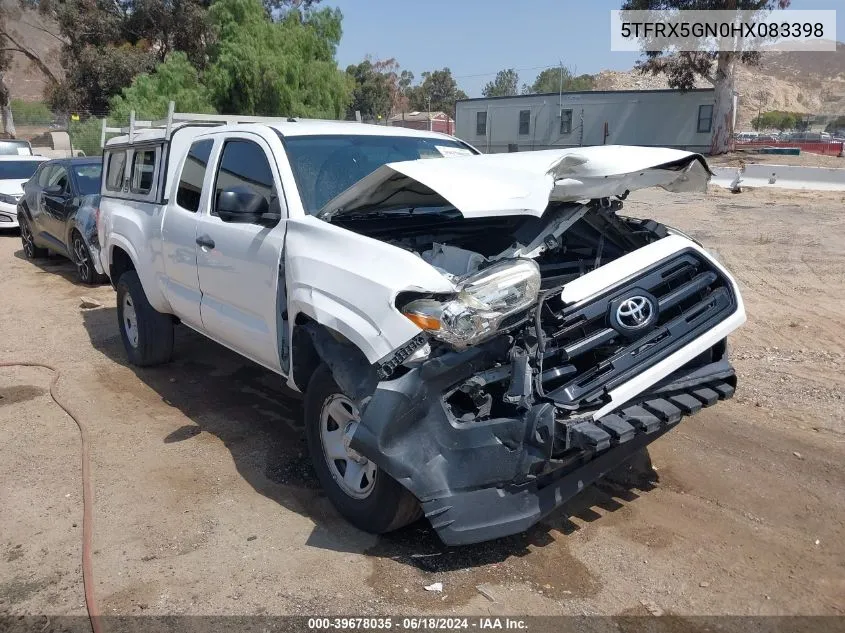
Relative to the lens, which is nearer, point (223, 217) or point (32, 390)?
point (223, 217)

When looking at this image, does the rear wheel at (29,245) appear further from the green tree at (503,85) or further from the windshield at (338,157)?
the green tree at (503,85)

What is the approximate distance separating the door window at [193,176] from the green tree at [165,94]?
22.1 metres

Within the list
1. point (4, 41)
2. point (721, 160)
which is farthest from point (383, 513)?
point (4, 41)

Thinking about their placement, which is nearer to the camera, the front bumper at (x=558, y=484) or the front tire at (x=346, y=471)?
the front bumper at (x=558, y=484)

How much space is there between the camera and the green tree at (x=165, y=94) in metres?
26.3

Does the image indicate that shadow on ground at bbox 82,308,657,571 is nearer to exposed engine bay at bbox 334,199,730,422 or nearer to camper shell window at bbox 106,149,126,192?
exposed engine bay at bbox 334,199,730,422

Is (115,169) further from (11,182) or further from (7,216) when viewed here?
(7,216)

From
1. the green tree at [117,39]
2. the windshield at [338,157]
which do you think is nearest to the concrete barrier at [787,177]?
the windshield at [338,157]

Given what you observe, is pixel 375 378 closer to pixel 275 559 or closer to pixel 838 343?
pixel 275 559

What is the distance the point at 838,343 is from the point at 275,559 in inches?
217

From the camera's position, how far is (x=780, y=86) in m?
112

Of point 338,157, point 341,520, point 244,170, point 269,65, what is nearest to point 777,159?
point 269,65

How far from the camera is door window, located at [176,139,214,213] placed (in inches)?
202

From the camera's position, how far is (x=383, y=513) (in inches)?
138
